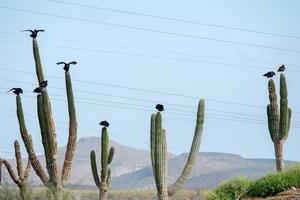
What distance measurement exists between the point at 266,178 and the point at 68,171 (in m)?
7.05

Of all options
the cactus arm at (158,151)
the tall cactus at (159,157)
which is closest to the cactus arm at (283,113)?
the tall cactus at (159,157)

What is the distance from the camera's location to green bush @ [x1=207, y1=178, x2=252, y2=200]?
79.2 ft

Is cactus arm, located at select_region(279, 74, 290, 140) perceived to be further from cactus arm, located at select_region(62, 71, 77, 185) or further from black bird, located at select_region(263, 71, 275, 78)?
cactus arm, located at select_region(62, 71, 77, 185)

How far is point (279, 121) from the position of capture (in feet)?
87.9

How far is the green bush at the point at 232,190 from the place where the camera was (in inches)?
950

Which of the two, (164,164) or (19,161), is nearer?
(164,164)

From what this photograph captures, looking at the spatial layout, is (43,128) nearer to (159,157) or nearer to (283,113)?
(159,157)

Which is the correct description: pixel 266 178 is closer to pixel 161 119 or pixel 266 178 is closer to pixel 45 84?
pixel 161 119

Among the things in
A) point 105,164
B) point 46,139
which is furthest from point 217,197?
point 46,139

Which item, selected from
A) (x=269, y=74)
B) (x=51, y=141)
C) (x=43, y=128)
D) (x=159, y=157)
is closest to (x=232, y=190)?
(x=159, y=157)

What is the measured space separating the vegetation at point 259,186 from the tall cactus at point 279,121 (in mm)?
2316

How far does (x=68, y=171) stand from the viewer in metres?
21.4

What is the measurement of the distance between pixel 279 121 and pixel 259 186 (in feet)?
11.8

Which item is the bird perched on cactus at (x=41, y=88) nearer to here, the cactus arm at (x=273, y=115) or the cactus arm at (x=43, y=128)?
the cactus arm at (x=43, y=128)
